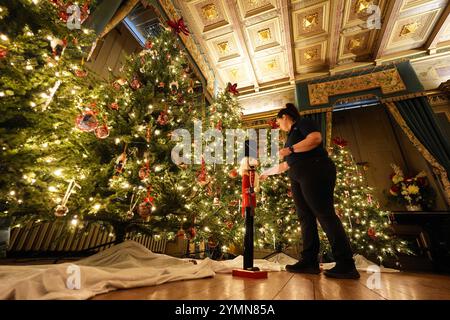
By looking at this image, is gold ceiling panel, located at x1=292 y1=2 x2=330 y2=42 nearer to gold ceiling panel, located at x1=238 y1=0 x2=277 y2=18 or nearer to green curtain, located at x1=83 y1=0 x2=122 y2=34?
gold ceiling panel, located at x1=238 y1=0 x2=277 y2=18

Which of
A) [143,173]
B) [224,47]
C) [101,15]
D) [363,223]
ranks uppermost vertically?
[224,47]

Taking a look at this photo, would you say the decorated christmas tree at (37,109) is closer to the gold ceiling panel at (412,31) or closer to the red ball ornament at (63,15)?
the red ball ornament at (63,15)

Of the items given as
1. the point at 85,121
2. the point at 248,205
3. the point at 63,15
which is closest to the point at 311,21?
the point at 63,15

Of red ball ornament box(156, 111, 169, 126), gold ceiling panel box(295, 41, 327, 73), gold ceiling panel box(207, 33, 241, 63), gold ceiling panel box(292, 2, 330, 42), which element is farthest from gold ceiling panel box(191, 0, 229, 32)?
red ball ornament box(156, 111, 169, 126)

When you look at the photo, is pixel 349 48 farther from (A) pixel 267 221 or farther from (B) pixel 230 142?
(A) pixel 267 221

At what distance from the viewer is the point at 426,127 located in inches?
158

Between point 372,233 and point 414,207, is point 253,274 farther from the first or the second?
point 414,207

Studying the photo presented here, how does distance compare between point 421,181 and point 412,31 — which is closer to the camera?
point 421,181

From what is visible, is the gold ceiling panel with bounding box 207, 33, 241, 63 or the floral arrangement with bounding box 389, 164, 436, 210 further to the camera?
the gold ceiling panel with bounding box 207, 33, 241, 63

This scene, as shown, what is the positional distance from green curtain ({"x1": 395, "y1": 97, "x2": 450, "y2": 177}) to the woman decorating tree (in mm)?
4040

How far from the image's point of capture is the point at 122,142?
5.95 ft

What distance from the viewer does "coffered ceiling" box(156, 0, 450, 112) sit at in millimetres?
3963

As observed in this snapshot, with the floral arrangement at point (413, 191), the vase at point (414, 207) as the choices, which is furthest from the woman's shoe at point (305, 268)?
the floral arrangement at point (413, 191)

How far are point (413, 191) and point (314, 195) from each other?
4089 mm
